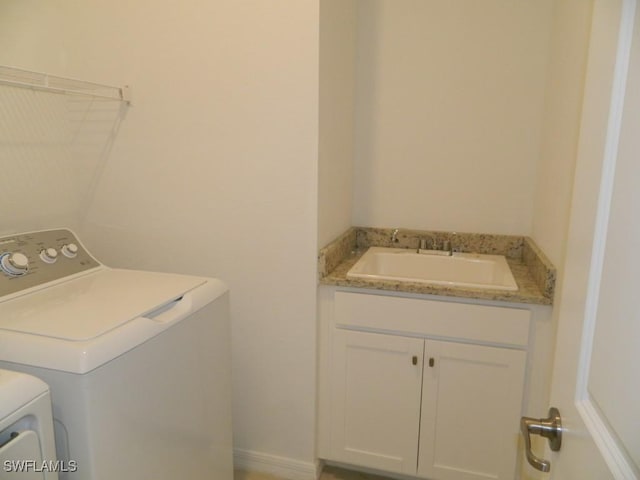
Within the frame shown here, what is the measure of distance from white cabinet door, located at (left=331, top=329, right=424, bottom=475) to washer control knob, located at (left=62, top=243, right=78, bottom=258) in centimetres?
102

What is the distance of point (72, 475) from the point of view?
38.4 inches

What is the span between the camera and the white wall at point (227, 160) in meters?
1.63

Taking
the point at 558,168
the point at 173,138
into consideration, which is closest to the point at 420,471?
the point at 558,168

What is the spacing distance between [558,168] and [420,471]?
1306 mm

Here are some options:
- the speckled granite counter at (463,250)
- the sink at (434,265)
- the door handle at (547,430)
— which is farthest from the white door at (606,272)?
the sink at (434,265)

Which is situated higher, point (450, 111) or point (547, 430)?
point (450, 111)

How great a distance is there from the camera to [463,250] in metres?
2.13

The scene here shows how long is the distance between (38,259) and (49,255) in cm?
5

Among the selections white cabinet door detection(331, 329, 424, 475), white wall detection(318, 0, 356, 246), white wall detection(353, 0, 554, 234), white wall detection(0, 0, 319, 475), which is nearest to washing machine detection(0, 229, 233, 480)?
white wall detection(0, 0, 319, 475)

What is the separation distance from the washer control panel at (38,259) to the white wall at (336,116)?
0.88 m

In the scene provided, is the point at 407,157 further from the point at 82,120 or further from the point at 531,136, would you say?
the point at 82,120

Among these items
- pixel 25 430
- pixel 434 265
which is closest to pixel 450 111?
pixel 434 265

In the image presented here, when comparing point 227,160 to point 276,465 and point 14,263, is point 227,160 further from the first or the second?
point 276,465

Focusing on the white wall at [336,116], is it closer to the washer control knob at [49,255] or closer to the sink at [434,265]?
the sink at [434,265]
